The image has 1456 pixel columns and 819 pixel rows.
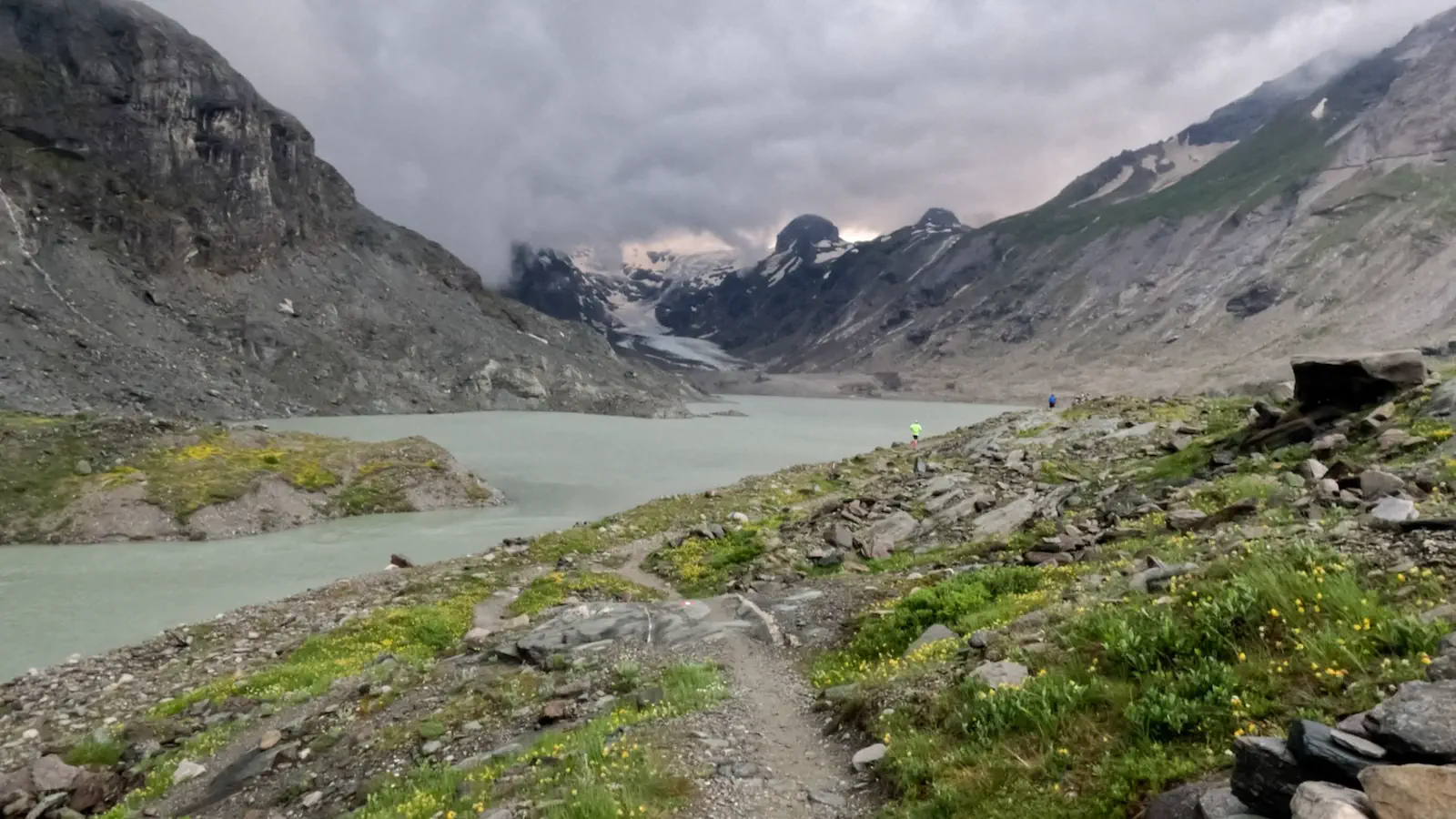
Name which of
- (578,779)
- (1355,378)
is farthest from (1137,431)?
(578,779)

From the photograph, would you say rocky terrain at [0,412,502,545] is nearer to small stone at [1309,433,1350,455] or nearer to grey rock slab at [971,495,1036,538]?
grey rock slab at [971,495,1036,538]

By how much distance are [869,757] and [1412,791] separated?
5637mm

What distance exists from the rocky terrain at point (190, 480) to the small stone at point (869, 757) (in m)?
49.3

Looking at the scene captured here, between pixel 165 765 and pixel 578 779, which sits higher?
pixel 578 779

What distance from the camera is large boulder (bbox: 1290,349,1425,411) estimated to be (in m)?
22.2

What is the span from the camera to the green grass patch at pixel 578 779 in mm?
8617

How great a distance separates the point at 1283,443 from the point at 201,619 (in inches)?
1521

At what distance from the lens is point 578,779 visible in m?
9.32

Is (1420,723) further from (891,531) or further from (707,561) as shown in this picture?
(707,561)

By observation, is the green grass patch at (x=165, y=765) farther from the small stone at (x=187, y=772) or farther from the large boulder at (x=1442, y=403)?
the large boulder at (x=1442, y=403)

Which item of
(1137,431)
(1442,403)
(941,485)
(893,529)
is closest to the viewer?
(1442,403)

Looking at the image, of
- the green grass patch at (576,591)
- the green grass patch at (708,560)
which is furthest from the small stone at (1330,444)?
the green grass patch at (576,591)

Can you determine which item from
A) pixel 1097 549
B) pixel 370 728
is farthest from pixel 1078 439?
pixel 370 728

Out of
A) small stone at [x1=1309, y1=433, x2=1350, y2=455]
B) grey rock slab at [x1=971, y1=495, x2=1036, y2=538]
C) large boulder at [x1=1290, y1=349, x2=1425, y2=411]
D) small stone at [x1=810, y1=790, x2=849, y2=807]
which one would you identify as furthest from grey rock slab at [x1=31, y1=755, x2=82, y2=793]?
large boulder at [x1=1290, y1=349, x2=1425, y2=411]
